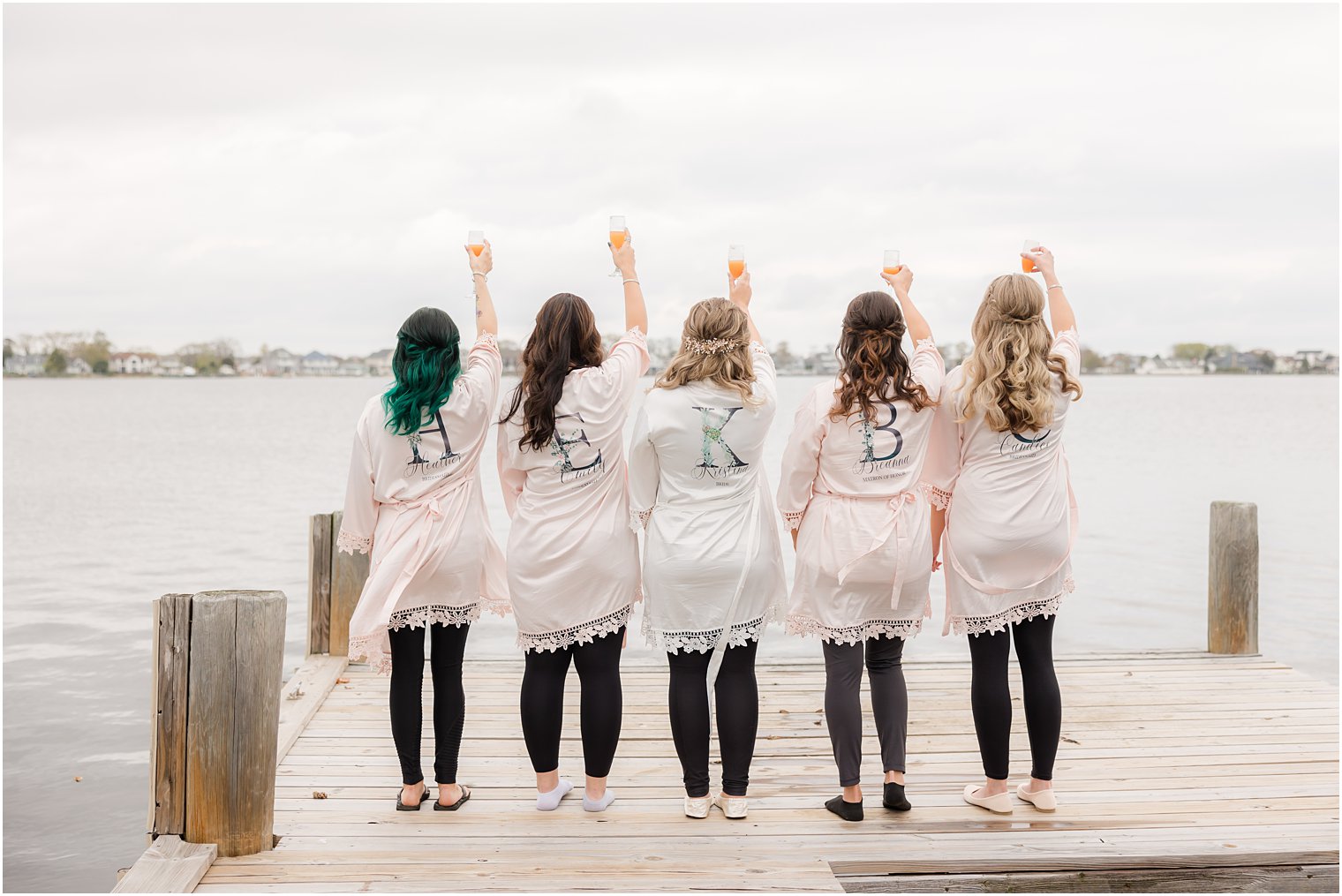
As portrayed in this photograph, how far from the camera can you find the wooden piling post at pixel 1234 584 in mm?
Answer: 6020

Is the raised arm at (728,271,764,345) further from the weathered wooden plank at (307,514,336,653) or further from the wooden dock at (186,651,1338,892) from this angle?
the weathered wooden plank at (307,514,336,653)

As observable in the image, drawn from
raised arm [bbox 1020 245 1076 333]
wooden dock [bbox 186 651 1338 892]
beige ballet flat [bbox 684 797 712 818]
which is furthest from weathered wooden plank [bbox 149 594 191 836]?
raised arm [bbox 1020 245 1076 333]

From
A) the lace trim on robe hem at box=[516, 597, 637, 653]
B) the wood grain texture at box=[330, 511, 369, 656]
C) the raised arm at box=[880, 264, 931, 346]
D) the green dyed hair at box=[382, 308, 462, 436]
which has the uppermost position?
the raised arm at box=[880, 264, 931, 346]

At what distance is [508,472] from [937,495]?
60.8 inches

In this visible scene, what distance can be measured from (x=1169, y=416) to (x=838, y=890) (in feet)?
169

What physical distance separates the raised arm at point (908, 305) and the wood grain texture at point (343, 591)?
3.42m

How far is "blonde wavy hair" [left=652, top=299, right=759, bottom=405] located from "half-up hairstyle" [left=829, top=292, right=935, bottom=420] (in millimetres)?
326

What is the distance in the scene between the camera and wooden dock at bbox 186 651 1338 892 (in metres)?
3.31

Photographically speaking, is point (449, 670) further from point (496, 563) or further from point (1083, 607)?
point (1083, 607)

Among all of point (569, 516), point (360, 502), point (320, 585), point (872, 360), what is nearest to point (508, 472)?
point (569, 516)

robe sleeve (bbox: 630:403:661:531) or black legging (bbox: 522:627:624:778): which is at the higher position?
robe sleeve (bbox: 630:403:661:531)

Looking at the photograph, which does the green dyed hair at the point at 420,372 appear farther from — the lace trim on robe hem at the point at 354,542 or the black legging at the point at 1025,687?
the black legging at the point at 1025,687

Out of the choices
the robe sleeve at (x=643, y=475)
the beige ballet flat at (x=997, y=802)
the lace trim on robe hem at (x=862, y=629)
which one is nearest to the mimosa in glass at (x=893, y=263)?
the robe sleeve at (x=643, y=475)

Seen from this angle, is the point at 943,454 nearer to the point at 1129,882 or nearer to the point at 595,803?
the point at 1129,882
